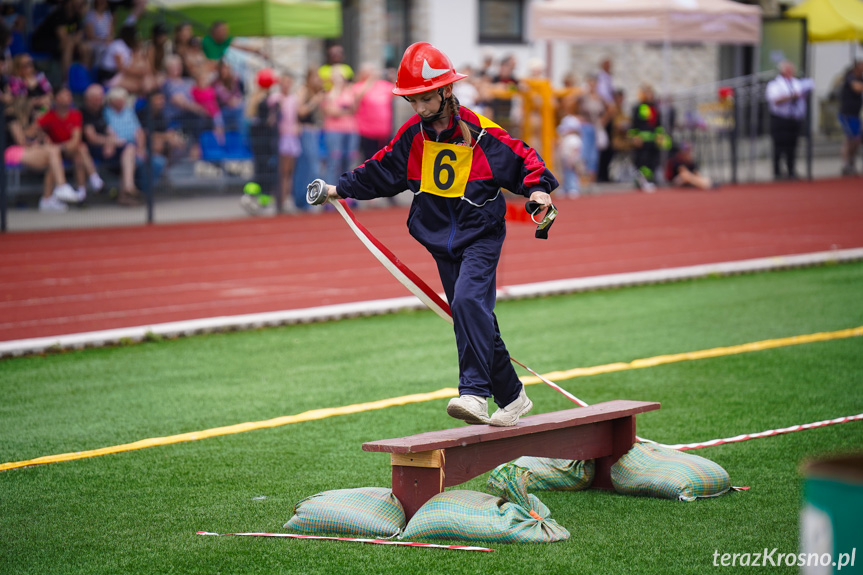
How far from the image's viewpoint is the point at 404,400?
6.98 metres

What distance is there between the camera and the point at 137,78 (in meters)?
18.1

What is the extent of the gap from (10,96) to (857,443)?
44.1 feet

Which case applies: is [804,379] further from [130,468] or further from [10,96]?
[10,96]

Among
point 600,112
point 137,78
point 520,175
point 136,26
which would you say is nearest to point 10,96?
point 137,78

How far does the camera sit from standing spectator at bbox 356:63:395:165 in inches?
722

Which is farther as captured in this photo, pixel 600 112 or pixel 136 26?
pixel 600 112

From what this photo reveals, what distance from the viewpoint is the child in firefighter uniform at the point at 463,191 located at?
472cm

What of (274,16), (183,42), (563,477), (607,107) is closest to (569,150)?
(607,107)

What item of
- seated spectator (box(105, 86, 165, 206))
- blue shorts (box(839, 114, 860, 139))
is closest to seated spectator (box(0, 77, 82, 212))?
seated spectator (box(105, 86, 165, 206))

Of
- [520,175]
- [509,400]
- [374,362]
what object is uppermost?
A: [520,175]

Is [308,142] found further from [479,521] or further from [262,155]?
[479,521]

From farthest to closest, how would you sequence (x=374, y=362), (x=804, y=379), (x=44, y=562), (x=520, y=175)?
1. (x=374, y=362)
2. (x=804, y=379)
3. (x=520, y=175)
4. (x=44, y=562)

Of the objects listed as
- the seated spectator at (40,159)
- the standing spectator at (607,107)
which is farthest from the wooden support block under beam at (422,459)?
the standing spectator at (607,107)

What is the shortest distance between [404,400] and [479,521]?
2591mm
